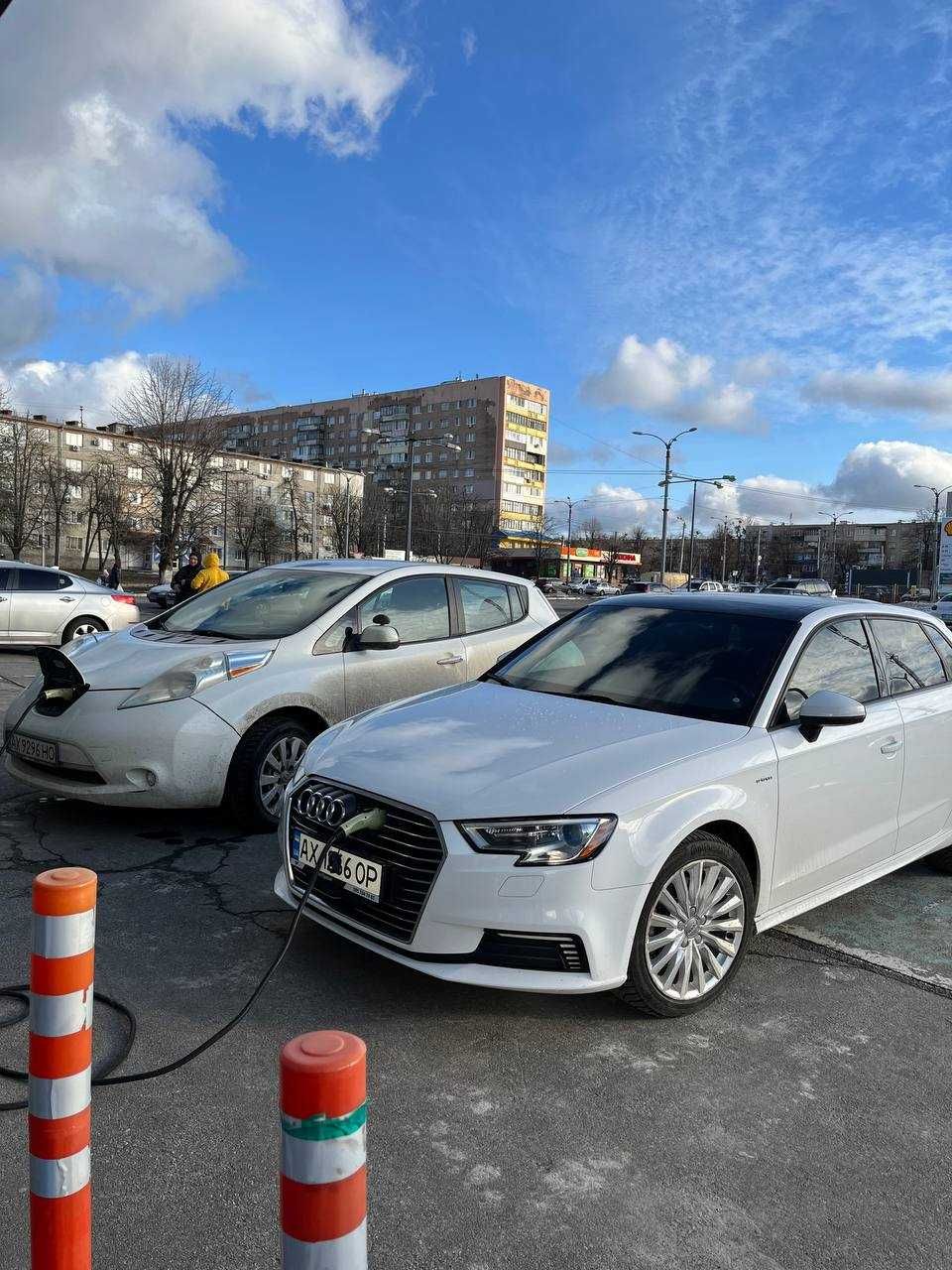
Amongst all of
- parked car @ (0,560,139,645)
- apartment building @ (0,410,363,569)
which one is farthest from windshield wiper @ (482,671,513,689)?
apartment building @ (0,410,363,569)

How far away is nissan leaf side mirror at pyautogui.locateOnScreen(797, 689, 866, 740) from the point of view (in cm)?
363

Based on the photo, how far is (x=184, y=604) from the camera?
6629 millimetres

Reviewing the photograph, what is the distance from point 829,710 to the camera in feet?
12.0

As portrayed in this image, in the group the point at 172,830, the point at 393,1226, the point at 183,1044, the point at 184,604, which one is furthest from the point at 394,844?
the point at 184,604

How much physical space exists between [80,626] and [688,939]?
12991 millimetres

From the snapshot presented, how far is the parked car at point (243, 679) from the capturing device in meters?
4.97

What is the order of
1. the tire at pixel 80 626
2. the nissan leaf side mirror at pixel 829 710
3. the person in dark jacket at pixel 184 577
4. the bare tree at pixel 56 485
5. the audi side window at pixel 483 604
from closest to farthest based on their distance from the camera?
1. the nissan leaf side mirror at pixel 829 710
2. the audi side window at pixel 483 604
3. the tire at pixel 80 626
4. the person in dark jacket at pixel 184 577
5. the bare tree at pixel 56 485

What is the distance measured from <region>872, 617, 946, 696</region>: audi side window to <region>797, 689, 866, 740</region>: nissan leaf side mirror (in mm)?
989

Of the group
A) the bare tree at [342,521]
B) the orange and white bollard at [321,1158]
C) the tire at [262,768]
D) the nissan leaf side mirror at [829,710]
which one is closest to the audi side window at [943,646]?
the nissan leaf side mirror at [829,710]

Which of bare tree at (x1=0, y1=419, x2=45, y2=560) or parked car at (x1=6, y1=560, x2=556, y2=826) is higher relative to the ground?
bare tree at (x1=0, y1=419, x2=45, y2=560)

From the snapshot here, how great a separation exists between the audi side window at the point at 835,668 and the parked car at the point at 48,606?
11.6 metres

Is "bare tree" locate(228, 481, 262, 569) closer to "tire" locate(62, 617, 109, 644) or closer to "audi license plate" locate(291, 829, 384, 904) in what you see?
"tire" locate(62, 617, 109, 644)

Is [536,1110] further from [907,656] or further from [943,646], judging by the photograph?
[943,646]

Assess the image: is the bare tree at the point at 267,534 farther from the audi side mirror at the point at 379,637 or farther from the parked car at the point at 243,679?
the audi side mirror at the point at 379,637
